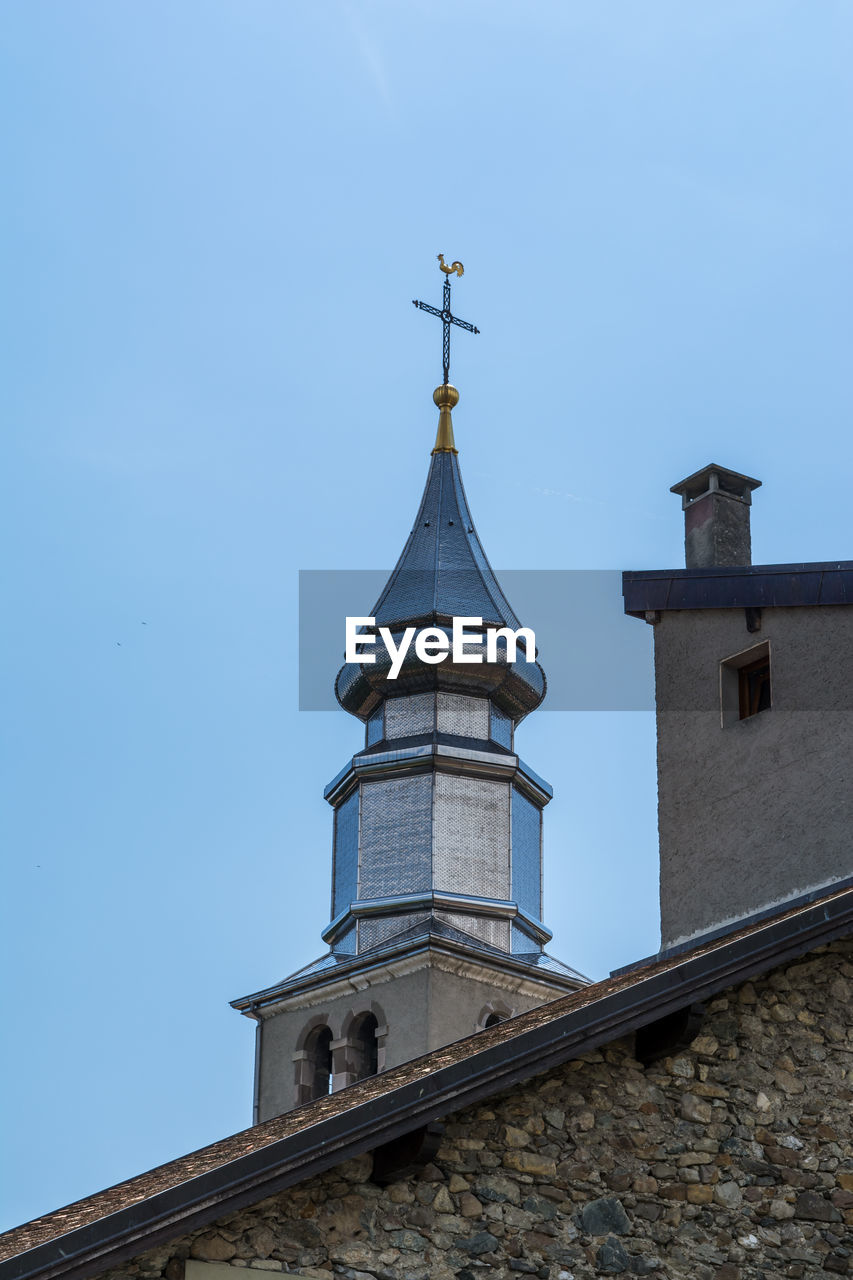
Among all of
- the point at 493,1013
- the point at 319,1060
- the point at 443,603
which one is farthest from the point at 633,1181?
the point at 443,603

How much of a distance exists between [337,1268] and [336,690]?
2794cm

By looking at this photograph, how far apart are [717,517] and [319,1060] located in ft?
58.4

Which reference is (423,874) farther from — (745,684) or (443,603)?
(745,684)

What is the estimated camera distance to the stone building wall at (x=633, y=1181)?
1091 centimetres

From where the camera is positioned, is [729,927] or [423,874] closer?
[729,927]

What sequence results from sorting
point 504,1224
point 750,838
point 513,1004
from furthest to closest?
point 513,1004 → point 750,838 → point 504,1224

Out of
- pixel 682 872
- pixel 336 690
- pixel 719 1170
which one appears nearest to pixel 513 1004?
pixel 336 690

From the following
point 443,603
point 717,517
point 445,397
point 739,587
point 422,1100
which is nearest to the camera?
point 422,1100

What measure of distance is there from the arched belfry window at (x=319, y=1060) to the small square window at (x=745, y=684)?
59.2 ft

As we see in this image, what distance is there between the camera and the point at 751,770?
17.1 meters

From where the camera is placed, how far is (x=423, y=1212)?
11133 mm

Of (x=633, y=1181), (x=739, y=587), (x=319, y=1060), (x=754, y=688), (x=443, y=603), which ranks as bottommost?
(x=633, y=1181)

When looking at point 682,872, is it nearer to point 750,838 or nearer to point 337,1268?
point 750,838

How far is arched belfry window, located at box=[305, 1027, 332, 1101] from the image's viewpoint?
113ft
